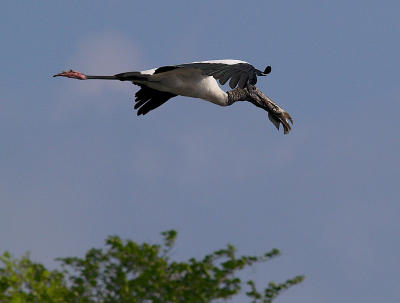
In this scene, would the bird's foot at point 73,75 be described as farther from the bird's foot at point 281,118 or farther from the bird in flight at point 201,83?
the bird's foot at point 281,118

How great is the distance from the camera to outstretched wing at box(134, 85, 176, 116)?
15.3 m

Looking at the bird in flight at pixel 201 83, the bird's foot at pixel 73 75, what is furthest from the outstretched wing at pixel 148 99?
the bird's foot at pixel 73 75

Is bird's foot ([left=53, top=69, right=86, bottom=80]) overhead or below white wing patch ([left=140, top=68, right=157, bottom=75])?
overhead

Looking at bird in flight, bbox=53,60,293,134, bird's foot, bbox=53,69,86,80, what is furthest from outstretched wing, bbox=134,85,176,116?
bird's foot, bbox=53,69,86,80

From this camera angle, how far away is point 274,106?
1638cm

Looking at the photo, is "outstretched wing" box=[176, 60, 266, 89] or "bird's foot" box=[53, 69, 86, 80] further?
"bird's foot" box=[53, 69, 86, 80]

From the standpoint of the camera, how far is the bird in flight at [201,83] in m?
12.7

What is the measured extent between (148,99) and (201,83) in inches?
62.7

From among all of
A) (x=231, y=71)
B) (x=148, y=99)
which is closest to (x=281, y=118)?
(x=148, y=99)

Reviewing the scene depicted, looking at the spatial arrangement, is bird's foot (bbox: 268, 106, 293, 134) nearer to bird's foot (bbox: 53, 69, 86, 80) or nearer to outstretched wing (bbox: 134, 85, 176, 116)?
outstretched wing (bbox: 134, 85, 176, 116)

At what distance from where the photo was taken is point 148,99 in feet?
50.7

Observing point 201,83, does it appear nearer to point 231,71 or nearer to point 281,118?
point 231,71

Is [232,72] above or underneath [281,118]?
underneath

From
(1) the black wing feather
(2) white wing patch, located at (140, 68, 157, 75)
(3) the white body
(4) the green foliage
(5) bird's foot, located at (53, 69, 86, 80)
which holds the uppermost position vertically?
(5) bird's foot, located at (53, 69, 86, 80)
